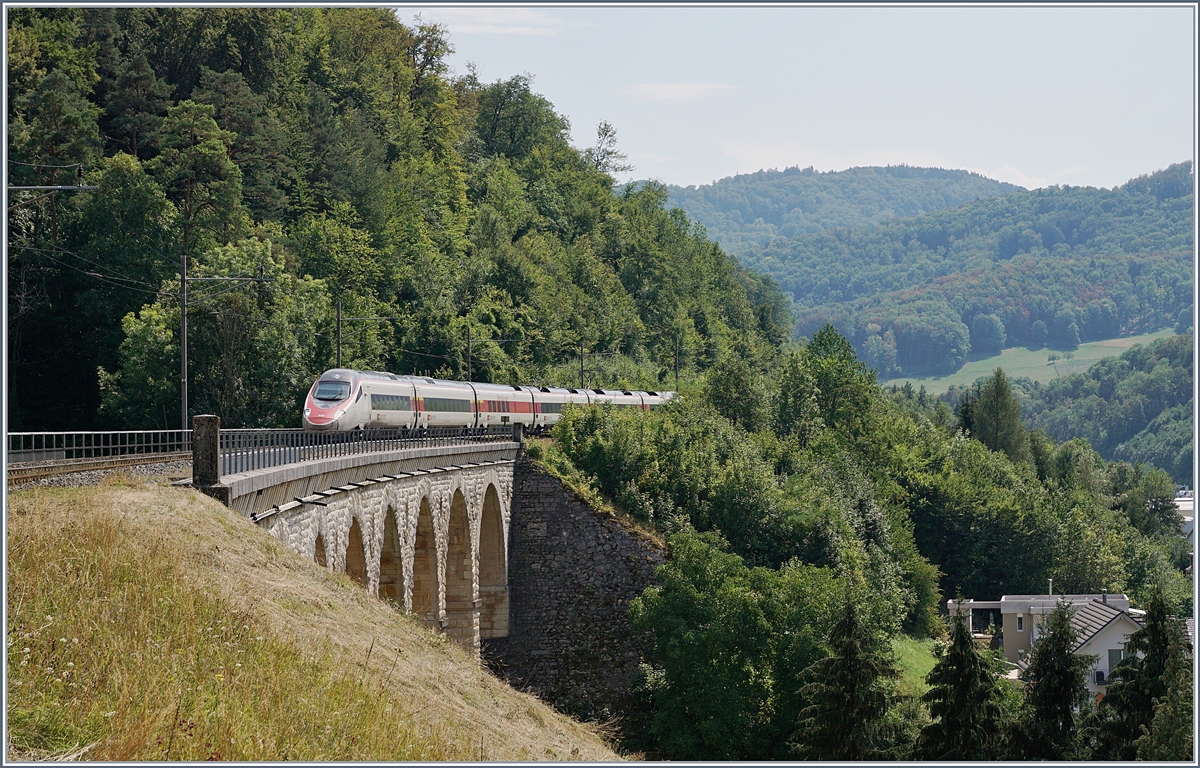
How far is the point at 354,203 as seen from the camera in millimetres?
79125

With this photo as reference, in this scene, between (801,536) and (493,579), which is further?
(801,536)

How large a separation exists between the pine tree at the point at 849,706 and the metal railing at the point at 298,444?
12.6m

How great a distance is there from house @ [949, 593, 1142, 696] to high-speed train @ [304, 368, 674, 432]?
66.4ft

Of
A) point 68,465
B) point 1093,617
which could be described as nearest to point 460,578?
point 68,465

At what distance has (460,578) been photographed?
43.1m

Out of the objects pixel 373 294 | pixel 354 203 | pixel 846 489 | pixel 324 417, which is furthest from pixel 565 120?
pixel 324 417

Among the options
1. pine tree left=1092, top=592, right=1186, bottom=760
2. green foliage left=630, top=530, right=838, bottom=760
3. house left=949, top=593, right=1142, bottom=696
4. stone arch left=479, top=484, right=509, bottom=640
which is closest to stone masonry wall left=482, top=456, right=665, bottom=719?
stone arch left=479, top=484, right=509, bottom=640

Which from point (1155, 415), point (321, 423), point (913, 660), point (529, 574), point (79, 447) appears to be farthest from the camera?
point (1155, 415)

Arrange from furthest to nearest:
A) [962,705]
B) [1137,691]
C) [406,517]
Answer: [406,517]
[962,705]
[1137,691]

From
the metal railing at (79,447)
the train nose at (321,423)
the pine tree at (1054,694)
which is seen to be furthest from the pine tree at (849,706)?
the metal railing at (79,447)

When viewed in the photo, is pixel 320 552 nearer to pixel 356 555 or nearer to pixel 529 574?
pixel 356 555

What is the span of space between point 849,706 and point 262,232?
136 ft

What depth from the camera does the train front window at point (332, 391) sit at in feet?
135

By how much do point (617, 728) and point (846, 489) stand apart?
2709 centimetres
